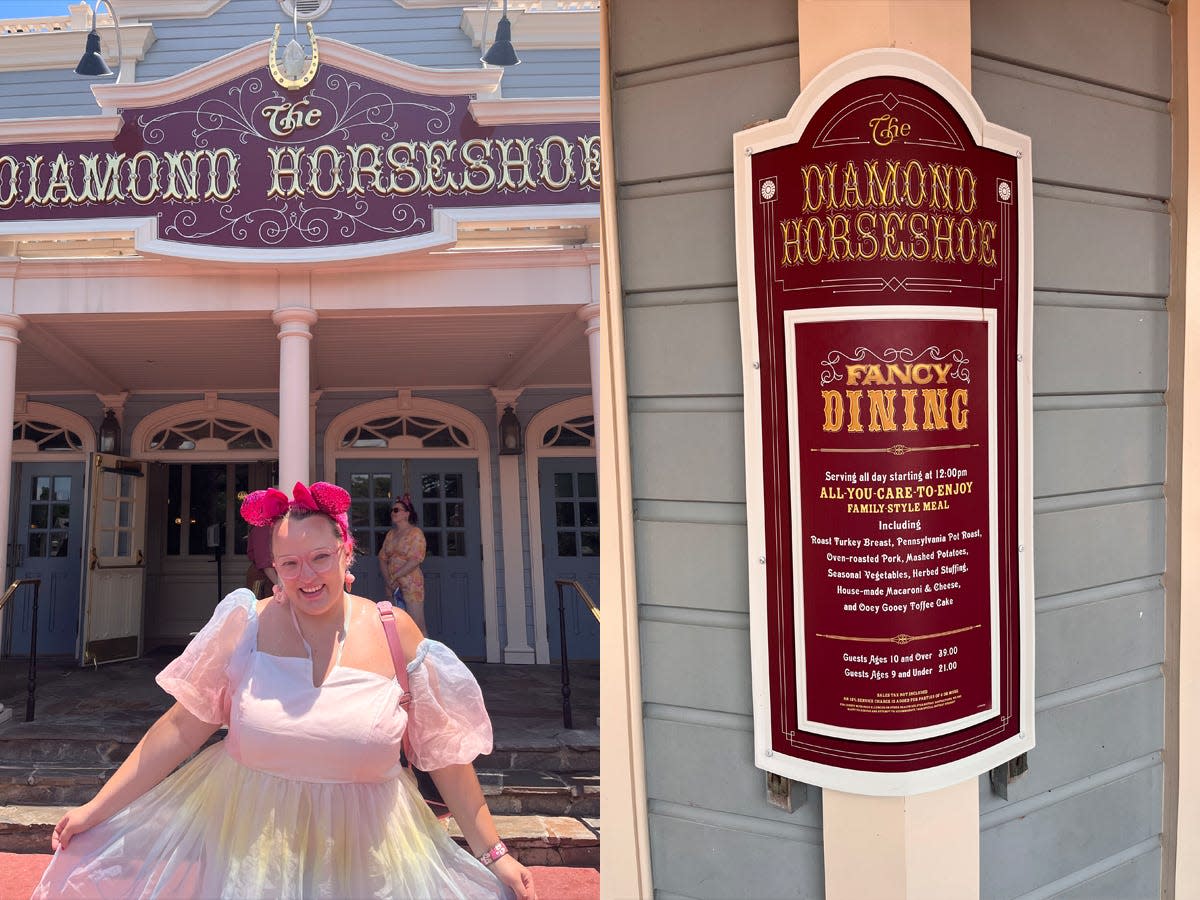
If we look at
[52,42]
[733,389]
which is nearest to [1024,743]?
[733,389]

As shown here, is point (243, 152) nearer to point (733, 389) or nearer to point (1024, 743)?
point (733, 389)

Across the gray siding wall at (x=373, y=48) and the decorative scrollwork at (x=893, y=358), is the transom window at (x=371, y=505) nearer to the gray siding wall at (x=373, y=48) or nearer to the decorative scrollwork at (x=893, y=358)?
the gray siding wall at (x=373, y=48)

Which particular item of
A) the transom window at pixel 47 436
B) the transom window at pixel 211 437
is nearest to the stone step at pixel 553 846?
the transom window at pixel 211 437

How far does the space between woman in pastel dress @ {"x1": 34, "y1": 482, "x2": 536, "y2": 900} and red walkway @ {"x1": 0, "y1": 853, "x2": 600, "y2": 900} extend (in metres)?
1.82

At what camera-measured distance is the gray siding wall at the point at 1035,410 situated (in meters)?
1.91

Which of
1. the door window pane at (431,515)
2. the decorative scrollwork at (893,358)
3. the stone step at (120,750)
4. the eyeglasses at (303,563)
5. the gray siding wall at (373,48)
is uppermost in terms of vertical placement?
the gray siding wall at (373,48)

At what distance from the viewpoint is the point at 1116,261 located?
2.07 meters

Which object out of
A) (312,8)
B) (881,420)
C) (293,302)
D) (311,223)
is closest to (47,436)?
(293,302)

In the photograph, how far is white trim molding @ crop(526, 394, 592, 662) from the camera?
24.6ft

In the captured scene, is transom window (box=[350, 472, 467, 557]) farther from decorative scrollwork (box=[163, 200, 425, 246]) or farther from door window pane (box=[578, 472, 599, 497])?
decorative scrollwork (box=[163, 200, 425, 246])

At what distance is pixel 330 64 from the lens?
506cm

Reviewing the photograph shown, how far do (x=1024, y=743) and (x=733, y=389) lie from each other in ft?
3.60

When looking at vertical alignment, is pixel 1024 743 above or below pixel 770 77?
below

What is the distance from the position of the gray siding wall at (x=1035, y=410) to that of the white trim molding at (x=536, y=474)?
555 cm
